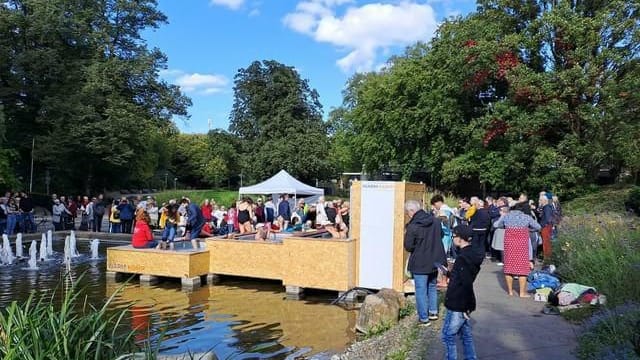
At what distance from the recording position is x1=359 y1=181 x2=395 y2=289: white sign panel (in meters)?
11.1

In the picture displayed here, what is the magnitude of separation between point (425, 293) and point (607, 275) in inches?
122

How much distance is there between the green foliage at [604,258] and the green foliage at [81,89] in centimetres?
3167

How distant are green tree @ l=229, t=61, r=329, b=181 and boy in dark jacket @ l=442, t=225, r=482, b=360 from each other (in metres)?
45.3

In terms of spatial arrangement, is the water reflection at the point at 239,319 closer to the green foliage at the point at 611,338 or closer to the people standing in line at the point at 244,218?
the people standing in line at the point at 244,218

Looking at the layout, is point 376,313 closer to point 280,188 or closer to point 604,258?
point 604,258

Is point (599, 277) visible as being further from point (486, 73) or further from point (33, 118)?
point (33, 118)

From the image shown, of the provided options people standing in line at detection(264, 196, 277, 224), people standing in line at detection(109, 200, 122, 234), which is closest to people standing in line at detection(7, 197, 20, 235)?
people standing in line at detection(109, 200, 122, 234)

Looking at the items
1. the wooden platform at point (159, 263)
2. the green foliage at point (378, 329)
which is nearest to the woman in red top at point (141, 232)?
the wooden platform at point (159, 263)

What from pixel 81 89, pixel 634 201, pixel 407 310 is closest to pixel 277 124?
pixel 81 89

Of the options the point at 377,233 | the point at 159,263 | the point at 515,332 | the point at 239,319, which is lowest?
the point at 239,319

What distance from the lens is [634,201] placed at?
17.8 metres

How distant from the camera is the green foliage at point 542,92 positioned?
72.2 ft

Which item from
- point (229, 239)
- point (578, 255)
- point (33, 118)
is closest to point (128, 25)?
point (33, 118)

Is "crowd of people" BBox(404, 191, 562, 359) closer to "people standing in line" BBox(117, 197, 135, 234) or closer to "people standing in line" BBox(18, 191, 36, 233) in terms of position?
"people standing in line" BBox(117, 197, 135, 234)
